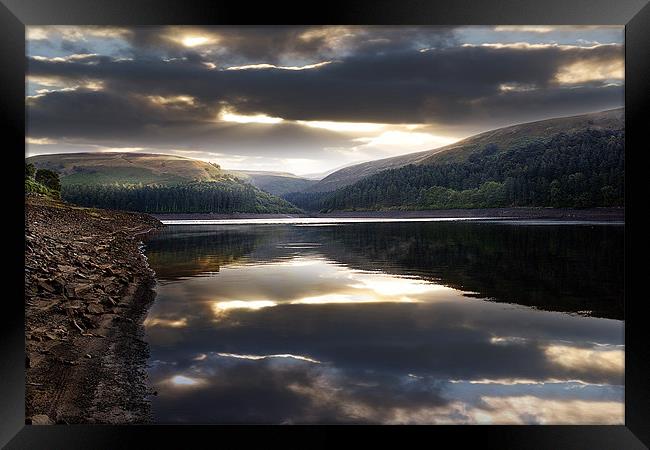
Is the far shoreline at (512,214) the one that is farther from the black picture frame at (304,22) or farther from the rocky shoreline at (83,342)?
the black picture frame at (304,22)

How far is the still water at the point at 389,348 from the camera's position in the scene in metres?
7.98

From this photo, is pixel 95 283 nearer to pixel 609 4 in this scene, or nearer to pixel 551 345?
pixel 551 345

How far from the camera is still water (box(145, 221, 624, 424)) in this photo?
26.2ft

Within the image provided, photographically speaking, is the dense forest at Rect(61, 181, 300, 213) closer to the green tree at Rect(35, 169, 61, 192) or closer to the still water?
the green tree at Rect(35, 169, 61, 192)

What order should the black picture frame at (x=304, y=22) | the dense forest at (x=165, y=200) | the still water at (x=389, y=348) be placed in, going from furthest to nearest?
1. the dense forest at (x=165, y=200)
2. the still water at (x=389, y=348)
3. the black picture frame at (x=304, y=22)

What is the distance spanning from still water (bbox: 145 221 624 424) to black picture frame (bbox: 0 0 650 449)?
3.38 ft

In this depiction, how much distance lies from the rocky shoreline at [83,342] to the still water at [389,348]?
20.2 inches

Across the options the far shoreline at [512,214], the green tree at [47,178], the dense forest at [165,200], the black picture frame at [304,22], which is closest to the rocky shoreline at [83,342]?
the black picture frame at [304,22]

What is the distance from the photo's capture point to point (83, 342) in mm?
10953

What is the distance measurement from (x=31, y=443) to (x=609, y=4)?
8909mm

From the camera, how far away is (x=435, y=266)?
25.2m

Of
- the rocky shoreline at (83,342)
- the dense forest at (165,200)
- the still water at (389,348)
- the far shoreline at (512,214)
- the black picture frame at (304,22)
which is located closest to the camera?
the black picture frame at (304,22)

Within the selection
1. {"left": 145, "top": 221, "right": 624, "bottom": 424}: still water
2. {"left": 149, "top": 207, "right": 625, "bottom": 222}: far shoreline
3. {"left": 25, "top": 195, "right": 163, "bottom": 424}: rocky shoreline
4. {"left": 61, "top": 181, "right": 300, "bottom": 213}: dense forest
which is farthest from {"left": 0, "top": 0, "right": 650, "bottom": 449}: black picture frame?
{"left": 61, "top": 181, "right": 300, "bottom": 213}: dense forest
